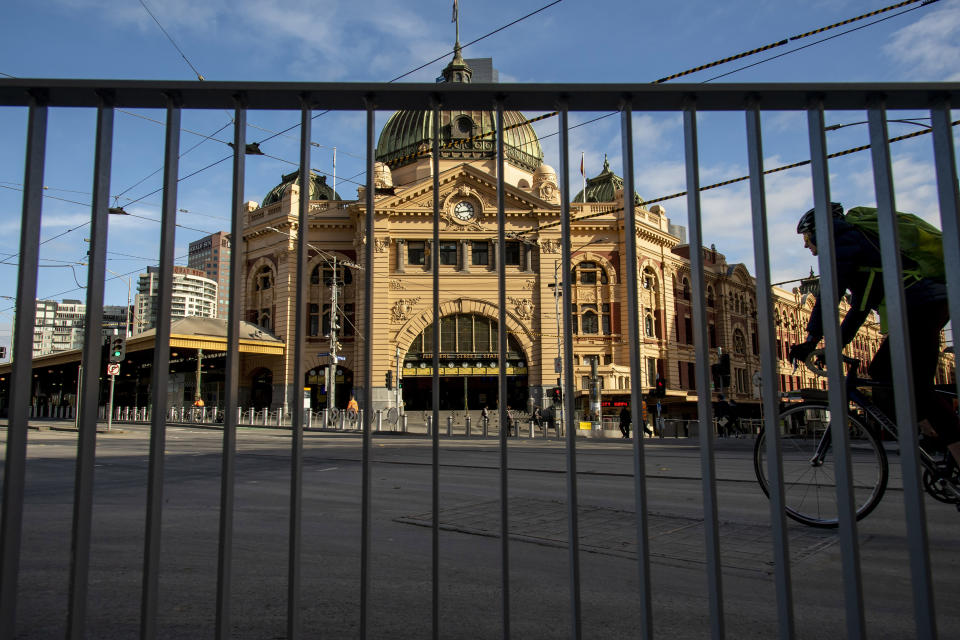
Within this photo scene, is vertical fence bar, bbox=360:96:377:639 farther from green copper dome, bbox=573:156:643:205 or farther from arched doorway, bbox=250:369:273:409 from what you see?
green copper dome, bbox=573:156:643:205

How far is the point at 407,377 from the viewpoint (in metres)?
45.3

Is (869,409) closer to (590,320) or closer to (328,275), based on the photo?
(590,320)

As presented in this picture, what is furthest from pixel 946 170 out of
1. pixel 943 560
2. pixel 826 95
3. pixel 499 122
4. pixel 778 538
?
pixel 943 560

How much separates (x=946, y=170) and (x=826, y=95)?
523 millimetres

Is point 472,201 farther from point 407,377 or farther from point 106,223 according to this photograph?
point 106,223

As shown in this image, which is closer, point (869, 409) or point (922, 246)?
point (922, 246)

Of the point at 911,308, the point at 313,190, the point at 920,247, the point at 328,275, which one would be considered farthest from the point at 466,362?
the point at 920,247

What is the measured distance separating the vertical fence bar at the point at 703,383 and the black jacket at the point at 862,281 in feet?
5.83

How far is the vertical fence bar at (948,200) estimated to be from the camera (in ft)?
8.20

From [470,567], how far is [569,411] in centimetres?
152

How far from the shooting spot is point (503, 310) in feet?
8.37

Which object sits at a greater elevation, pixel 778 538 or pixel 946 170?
pixel 946 170

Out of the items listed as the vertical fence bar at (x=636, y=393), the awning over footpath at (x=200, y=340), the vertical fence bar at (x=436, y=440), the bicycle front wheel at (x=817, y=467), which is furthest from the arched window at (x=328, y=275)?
the vertical fence bar at (x=636, y=393)

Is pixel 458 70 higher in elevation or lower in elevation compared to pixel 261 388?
higher
